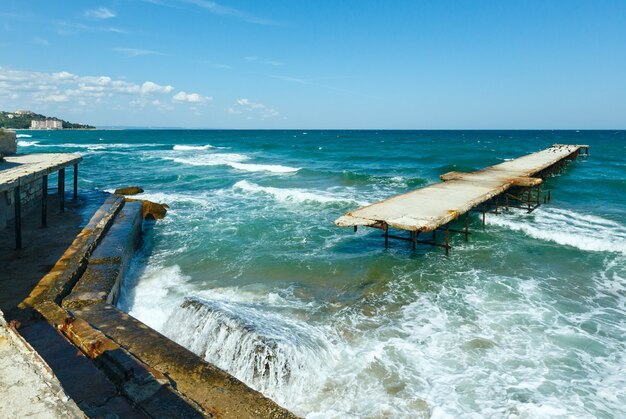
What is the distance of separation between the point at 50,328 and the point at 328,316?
208 inches

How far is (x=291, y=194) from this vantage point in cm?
2431

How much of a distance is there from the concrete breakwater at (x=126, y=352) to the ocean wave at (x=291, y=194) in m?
14.2

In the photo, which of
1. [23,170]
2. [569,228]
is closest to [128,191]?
[23,170]

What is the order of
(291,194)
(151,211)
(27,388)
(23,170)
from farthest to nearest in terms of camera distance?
(291,194), (151,211), (23,170), (27,388)

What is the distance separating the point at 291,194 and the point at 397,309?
1538cm

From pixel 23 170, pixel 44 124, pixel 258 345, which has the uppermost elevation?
pixel 44 124

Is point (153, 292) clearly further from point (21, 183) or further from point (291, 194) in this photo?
point (291, 194)

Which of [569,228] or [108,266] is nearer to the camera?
[108,266]

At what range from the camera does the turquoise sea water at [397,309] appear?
6.73 meters

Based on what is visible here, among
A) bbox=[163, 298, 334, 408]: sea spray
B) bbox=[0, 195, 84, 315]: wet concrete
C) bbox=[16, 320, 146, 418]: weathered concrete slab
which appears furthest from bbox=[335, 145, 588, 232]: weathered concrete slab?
bbox=[0, 195, 84, 315]: wet concrete

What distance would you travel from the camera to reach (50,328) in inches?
Answer: 261

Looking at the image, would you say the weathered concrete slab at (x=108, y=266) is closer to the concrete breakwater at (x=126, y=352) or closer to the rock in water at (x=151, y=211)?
the concrete breakwater at (x=126, y=352)

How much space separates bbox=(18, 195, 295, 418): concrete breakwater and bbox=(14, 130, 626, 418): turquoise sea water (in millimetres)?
1288

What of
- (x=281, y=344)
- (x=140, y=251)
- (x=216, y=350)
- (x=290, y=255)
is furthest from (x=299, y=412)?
(x=140, y=251)
